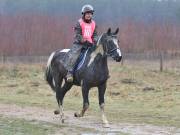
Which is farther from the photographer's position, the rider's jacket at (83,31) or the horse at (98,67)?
the rider's jacket at (83,31)

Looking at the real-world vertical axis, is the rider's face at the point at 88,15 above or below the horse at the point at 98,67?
above

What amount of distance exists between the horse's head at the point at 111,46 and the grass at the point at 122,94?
6.56ft

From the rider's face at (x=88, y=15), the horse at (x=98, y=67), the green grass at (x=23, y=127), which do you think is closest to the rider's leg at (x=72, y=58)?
the horse at (x=98, y=67)

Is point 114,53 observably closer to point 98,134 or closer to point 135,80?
point 98,134

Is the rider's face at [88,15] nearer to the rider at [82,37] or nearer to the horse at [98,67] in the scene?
the rider at [82,37]

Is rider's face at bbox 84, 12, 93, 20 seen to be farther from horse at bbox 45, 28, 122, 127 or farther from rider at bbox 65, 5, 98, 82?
horse at bbox 45, 28, 122, 127

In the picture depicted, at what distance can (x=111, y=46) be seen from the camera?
430 inches

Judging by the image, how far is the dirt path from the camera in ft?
33.8

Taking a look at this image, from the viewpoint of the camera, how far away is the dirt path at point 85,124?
1031 centimetres

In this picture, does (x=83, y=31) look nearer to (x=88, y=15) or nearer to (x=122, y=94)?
(x=88, y=15)

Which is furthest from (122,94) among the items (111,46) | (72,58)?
(111,46)

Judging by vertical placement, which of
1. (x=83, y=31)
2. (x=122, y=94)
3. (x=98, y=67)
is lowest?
(x=122, y=94)

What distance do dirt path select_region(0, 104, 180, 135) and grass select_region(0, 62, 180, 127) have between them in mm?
721

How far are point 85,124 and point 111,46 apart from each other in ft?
5.99
